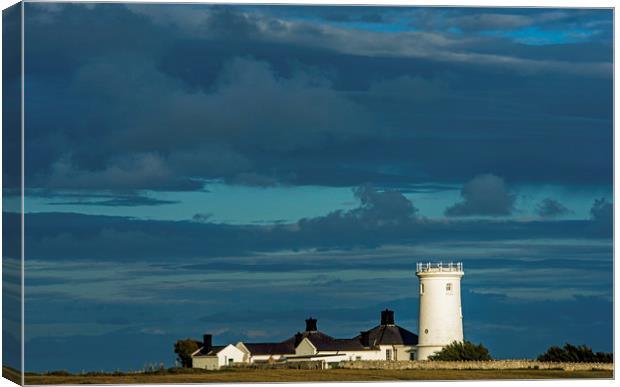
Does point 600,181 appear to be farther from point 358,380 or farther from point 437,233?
point 358,380

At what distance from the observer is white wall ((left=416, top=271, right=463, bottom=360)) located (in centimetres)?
4291

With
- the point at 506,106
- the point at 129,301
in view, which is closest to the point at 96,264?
the point at 129,301

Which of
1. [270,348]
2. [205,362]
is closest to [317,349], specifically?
[270,348]

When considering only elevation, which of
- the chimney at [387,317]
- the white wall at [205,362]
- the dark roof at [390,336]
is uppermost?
the chimney at [387,317]

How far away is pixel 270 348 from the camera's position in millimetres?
41594

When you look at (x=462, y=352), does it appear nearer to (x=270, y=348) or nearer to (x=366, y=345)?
(x=366, y=345)

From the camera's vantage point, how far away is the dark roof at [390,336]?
42094 millimetres

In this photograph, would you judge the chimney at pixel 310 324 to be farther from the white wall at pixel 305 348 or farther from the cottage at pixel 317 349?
the white wall at pixel 305 348

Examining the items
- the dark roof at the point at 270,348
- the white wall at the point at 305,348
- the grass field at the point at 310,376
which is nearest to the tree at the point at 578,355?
the grass field at the point at 310,376

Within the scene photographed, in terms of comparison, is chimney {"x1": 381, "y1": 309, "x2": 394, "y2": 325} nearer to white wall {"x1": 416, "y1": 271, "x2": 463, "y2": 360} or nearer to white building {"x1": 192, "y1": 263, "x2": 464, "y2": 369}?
white building {"x1": 192, "y1": 263, "x2": 464, "y2": 369}

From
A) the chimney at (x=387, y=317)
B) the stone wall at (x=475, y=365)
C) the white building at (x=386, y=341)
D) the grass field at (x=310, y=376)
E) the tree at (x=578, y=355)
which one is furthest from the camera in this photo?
the chimney at (x=387, y=317)

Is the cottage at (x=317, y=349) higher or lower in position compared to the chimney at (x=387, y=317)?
lower

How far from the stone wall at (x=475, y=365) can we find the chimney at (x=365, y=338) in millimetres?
416

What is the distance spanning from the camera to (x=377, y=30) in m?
40.8
